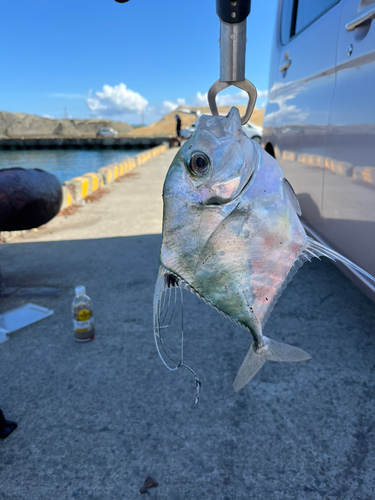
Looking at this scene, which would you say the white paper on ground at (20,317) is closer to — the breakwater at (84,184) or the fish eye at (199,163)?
the breakwater at (84,184)

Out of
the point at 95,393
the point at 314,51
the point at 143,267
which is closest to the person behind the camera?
the point at 95,393

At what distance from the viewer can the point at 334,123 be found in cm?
177

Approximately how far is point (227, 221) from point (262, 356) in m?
0.41

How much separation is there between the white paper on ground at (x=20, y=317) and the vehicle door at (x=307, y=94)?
80.4 inches

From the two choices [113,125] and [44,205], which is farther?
[113,125]

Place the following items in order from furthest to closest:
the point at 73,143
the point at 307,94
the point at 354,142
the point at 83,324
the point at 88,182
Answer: the point at 73,143, the point at 88,182, the point at 83,324, the point at 307,94, the point at 354,142

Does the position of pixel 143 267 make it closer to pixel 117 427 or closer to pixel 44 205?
pixel 44 205

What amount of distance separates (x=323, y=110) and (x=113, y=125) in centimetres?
7125

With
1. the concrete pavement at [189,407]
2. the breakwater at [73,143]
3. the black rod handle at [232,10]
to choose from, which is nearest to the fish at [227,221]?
the black rod handle at [232,10]

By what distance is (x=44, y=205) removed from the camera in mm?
2898

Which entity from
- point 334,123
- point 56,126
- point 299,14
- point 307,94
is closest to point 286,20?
point 299,14

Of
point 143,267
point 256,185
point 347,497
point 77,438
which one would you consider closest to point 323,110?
point 256,185

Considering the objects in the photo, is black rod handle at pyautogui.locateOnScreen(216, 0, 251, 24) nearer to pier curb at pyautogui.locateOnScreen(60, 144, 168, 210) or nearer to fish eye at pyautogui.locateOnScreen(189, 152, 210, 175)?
fish eye at pyautogui.locateOnScreen(189, 152, 210, 175)

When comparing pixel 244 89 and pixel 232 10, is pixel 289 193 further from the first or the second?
pixel 232 10
